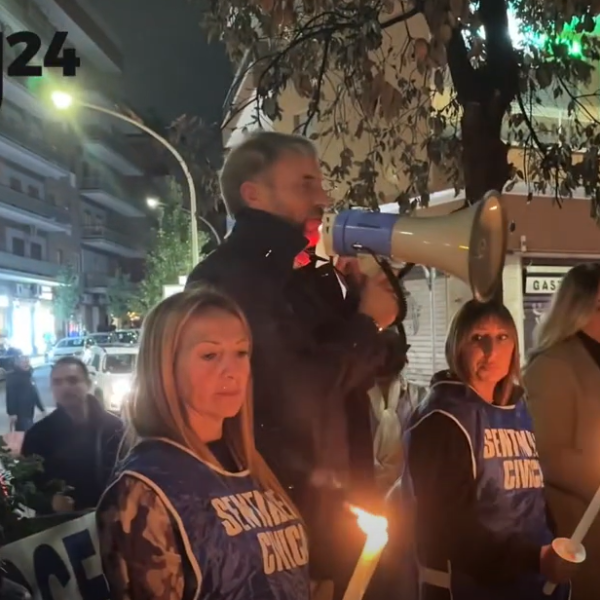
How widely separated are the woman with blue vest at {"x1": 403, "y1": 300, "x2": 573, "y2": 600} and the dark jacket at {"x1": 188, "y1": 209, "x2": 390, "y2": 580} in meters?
0.49

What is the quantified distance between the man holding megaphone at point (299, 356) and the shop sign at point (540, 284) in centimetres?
834

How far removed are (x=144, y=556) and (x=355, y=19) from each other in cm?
360

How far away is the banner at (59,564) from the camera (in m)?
2.34

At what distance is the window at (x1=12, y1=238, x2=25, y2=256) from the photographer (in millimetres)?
30367

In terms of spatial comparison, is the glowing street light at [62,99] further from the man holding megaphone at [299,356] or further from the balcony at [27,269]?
the balcony at [27,269]

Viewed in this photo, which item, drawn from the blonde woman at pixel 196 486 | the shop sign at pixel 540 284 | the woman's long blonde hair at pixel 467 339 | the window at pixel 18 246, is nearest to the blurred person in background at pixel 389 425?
the woman's long blonde hair at pixel 467 339

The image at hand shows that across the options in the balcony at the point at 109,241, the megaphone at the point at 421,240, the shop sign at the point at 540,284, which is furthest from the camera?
the balcony at the point at 109,241

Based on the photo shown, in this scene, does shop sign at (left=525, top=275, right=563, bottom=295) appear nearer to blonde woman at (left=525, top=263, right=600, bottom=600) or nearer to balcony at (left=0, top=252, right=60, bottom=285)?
blonde woman at (left=525, top=263, right=600, bottom=600)

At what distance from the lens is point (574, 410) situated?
2918 millimetres

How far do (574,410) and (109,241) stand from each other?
38.1 m

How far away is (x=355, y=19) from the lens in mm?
4480

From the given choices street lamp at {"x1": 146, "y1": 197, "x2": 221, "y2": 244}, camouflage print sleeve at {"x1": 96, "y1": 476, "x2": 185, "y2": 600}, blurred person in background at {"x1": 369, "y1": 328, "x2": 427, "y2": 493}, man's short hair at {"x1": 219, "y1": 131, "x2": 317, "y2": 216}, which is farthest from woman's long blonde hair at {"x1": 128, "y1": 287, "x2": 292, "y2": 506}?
blurred person in background at {"x1": 369, "y1": 328, "x2": 427, "y2": 493}

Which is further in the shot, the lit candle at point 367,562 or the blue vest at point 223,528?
the blue vest at point 223,528

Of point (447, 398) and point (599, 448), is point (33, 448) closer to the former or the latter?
point (447, 398)
